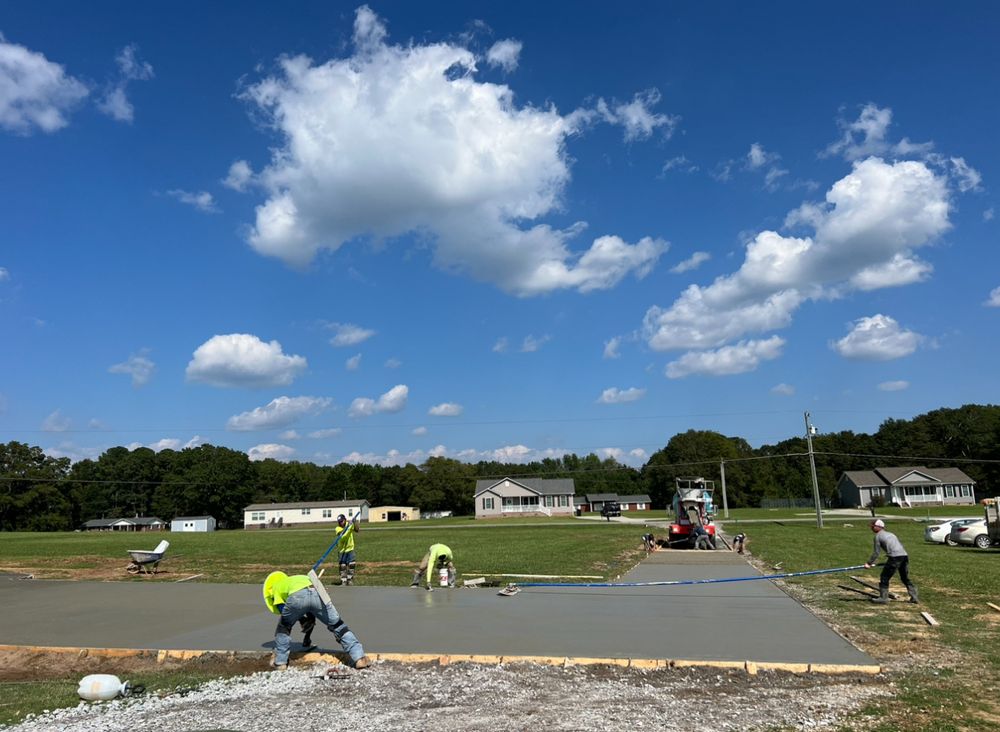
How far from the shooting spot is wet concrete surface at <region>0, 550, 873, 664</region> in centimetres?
884

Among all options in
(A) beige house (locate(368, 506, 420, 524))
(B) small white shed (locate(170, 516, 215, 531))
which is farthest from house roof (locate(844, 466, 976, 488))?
(B) small white shed (locate(170, 516, 215, 531))

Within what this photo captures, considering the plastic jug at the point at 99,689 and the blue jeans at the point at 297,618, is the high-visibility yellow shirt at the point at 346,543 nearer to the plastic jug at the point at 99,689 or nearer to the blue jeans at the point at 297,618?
the blue jeans at the point at 297,618

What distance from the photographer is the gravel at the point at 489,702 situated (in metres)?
6.16

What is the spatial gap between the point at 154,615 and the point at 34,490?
93.5 meters

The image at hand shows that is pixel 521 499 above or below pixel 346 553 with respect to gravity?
above

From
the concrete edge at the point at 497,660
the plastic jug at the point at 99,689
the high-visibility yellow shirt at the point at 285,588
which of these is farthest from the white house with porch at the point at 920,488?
the plastic jug at the point at 99,689

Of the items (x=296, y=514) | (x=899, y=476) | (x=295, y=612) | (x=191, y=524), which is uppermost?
(x=899, y=476)

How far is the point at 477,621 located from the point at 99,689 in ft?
17.8

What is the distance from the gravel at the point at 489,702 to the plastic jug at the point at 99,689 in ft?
0.36

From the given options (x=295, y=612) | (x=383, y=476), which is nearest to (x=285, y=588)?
(x=295, y=612)

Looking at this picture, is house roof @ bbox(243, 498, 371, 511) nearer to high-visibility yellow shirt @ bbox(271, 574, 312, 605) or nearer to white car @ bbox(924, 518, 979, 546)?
white car @ bbox(924, 518, 979, 546)

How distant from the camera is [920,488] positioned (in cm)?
8644

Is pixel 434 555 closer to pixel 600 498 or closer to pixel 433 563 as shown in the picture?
pixel 433 563

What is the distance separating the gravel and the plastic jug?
11cm
